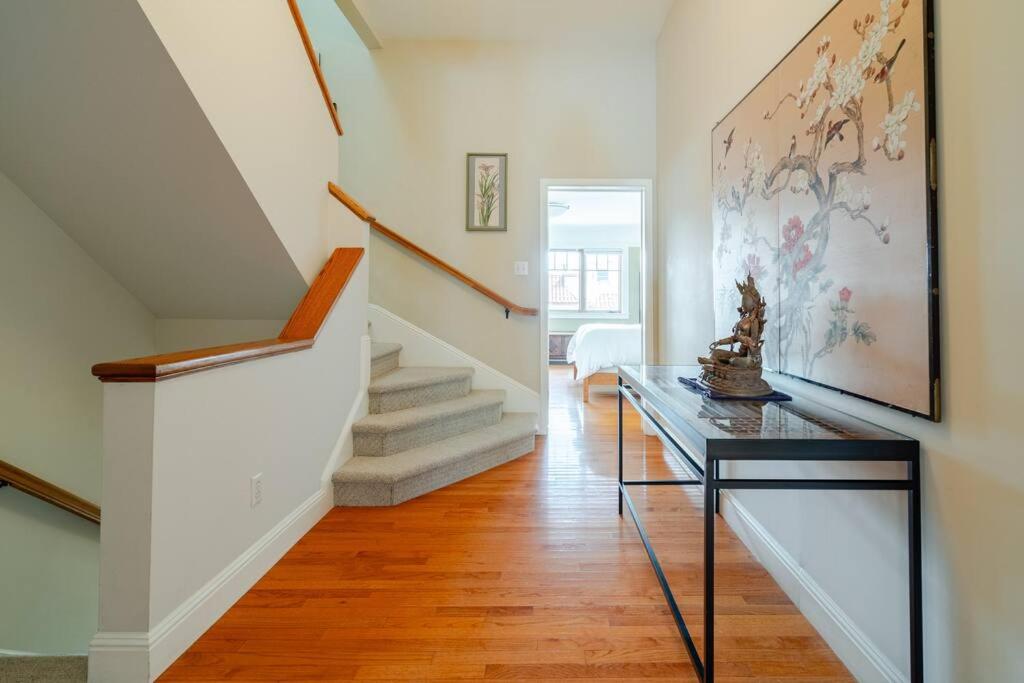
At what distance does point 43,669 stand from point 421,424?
1.62 metres

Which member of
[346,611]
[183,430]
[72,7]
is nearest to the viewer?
[72,7]

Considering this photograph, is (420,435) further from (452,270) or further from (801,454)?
(801,454)

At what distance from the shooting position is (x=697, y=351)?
261cm

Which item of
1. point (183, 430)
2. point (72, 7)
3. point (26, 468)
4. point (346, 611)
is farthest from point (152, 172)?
point (346, 611)

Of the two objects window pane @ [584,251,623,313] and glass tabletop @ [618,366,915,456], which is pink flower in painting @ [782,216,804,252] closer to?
glass tabletop @ [618,366,915,456]

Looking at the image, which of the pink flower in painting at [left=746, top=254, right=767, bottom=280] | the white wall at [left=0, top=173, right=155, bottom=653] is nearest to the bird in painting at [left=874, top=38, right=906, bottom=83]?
the pink flower in painting at [left=746, top=254, right=767, bottom=280]

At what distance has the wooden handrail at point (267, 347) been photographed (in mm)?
1205

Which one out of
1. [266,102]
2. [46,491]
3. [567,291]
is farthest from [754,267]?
[567,291]

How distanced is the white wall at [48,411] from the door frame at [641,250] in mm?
2586

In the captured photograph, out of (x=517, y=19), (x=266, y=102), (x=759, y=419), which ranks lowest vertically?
(x=759, y=419)

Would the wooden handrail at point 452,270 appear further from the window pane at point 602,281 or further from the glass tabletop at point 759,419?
the window pane at point 602,281

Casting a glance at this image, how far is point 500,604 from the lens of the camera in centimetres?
153

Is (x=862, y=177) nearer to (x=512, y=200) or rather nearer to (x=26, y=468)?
(x=512, y=200)

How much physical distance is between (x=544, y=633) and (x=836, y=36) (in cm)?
199
